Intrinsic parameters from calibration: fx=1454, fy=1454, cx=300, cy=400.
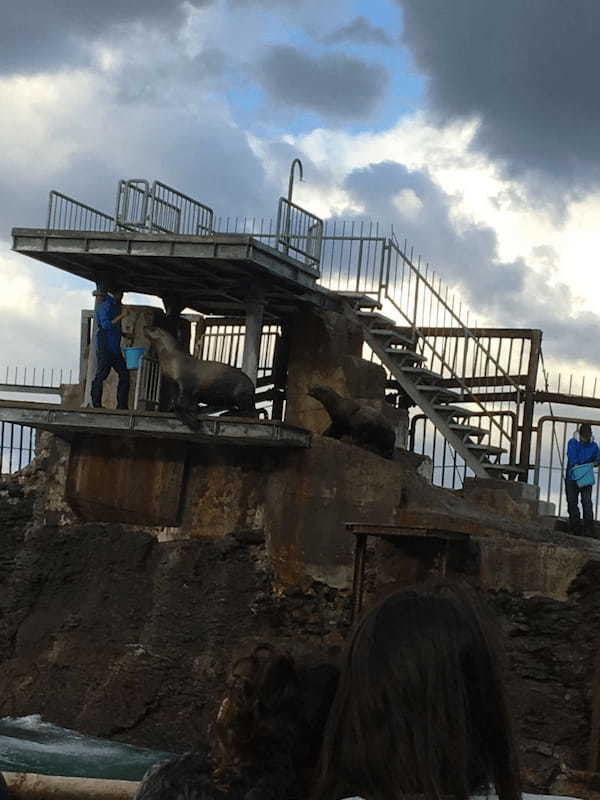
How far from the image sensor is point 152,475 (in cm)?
2119

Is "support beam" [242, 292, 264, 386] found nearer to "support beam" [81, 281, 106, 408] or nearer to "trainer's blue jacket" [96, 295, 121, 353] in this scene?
"trainer's blue jacket" [96, 295, 121, 353]

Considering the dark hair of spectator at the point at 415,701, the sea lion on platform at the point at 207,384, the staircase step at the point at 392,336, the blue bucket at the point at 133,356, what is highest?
the staircase step at the point at 392,336

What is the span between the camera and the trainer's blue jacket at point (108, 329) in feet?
69.4

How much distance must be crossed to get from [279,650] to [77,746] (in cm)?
1720

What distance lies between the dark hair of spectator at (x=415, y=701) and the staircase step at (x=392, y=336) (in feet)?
64.0

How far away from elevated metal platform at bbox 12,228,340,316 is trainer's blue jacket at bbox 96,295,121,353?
66cm

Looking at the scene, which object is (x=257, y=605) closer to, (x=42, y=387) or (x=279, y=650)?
(x=42, y=387)

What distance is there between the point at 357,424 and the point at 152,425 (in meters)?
2.83

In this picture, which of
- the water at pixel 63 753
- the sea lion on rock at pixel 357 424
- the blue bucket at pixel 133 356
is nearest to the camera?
the water at pixel 63 753

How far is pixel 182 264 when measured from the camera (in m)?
20.6

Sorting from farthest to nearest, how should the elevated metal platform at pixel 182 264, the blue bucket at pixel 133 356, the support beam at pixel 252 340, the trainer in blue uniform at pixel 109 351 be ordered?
1. the blue bucket at pixel 133 356
2. the trainer in blue uniform at pixel 109 351
3. the support beam at pixel 252 340
4. the elevated metal platform at pixel 182 264

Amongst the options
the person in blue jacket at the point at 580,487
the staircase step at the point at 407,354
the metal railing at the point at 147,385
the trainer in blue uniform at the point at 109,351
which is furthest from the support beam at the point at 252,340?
the person in blue jacket at the point at 580,487

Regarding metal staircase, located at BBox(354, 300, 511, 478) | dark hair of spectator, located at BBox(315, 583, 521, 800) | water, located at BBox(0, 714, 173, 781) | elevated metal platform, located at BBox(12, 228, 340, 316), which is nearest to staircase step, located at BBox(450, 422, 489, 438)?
metal staircase, located at BBox(354, 300, 511, 478)

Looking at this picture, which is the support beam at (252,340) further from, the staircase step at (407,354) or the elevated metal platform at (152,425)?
the staircase step at (407,354)
